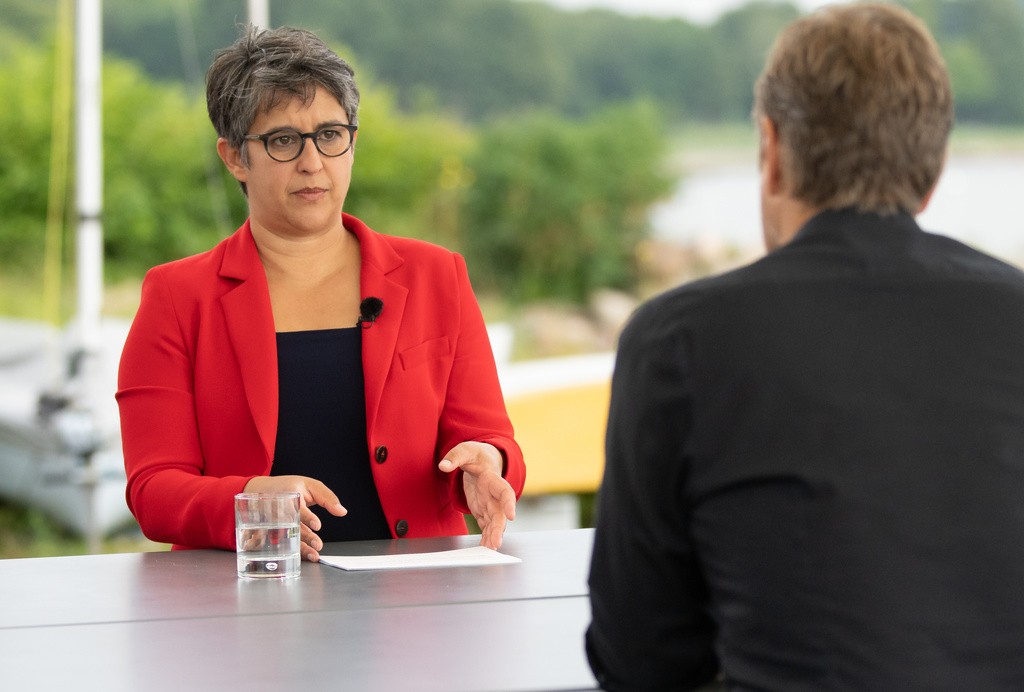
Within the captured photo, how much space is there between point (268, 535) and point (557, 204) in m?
8.14

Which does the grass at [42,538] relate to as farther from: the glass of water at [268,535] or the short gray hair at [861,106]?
the short gray hair at [861,106]

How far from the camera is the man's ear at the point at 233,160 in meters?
2.15

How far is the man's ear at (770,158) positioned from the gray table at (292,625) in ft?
1.68

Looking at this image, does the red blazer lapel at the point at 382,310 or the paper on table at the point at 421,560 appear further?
the red blazer lapel at the point at 382,310

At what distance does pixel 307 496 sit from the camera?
1.83 metres

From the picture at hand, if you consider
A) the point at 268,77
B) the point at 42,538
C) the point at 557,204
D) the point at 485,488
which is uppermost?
the point at 557,204

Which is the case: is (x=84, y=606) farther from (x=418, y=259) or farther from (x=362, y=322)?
(x=418, y=259)

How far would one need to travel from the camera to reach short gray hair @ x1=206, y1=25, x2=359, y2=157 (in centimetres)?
207

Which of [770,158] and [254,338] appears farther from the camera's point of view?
[254,338]

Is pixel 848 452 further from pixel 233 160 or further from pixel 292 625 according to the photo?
pixel 233 160

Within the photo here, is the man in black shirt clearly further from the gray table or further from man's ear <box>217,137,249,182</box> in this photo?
man's ear <box>217,137,249,182</box>

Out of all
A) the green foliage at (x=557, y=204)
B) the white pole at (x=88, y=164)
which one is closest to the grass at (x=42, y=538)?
the white pole at (x=88, y=164)

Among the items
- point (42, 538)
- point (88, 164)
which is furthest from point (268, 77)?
point (42, 538)

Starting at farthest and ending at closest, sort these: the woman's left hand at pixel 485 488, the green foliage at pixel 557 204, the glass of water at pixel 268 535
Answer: the green foliage at pixel 557 204, the woman's left hand at pixel 485 488, the glass of water at pixel 268 535
